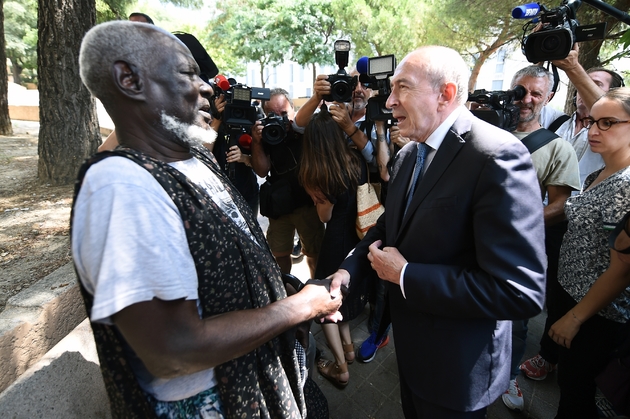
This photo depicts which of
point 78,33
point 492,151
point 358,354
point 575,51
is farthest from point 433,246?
point 78,33

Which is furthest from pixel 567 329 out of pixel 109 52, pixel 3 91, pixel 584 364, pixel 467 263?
pixel 3 91

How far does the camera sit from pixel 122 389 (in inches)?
40.3

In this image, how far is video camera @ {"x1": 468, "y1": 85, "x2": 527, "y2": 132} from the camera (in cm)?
237

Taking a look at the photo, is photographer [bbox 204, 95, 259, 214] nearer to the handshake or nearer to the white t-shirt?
the handshake

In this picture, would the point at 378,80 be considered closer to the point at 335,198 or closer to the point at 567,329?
the point at 335,198

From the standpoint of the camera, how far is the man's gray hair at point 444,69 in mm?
1389

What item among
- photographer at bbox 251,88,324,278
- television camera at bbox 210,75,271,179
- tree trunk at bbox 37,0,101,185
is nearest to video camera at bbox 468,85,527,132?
photographer at bbox 251,88,324,278

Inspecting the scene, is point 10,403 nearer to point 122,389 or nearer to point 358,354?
point 122,389

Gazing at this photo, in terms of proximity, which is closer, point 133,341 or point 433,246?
point 133,341

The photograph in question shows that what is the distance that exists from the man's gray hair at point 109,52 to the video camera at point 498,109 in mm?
2151

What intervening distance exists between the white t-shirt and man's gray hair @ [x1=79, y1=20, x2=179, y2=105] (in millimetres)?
285

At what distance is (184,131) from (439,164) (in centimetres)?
93

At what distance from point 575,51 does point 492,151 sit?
1.90 m

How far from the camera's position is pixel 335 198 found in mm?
2588
